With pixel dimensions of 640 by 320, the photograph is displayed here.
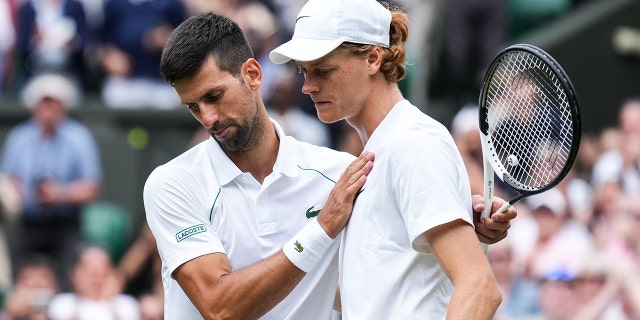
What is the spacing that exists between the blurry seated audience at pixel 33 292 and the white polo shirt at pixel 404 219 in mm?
5493

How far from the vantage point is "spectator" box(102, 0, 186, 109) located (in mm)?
11203

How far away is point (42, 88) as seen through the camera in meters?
10.3

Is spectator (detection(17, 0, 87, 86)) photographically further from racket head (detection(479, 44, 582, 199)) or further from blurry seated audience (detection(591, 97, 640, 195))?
racket head (detection(479, 44, 582, 199))

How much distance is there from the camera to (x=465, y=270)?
157 inches

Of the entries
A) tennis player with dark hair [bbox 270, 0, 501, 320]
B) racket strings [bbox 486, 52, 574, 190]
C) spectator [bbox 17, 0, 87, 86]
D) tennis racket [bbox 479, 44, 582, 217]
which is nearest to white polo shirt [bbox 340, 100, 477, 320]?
tennis player with dark hair [bbox 270, 0, 501, 320]

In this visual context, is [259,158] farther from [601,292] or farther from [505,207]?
[601,292]

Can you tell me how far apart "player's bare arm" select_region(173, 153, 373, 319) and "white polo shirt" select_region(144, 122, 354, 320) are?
0.10 meters

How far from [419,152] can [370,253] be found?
0.37 meters

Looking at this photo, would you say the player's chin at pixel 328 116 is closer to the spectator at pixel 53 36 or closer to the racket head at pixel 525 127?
the racket head at pixel 525 127

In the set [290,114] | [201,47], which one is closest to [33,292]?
[290,114]

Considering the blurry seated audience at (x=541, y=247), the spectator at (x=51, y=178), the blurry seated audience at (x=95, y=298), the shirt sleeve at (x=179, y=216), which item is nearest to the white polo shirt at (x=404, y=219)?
the shirt sleeve at (x=179, y=216)

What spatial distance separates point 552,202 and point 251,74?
199 inches

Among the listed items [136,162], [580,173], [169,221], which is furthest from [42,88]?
[169,221]

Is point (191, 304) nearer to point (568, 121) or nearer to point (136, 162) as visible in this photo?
point (568, 121)
